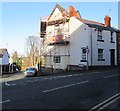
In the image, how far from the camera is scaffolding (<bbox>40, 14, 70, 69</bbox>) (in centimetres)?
4134

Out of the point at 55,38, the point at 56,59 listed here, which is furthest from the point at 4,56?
the point at 55,38

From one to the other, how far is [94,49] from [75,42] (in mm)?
3115

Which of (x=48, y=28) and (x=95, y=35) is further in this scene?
(x=48, y=28)

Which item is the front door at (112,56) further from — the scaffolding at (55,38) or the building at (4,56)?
the building at (4,56)

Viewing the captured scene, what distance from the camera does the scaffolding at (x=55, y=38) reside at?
41.3 m

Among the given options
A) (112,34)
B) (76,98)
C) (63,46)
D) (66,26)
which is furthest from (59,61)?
(76,98)

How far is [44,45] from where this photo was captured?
46625 millimetres

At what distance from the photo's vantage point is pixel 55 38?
4281 centimetres

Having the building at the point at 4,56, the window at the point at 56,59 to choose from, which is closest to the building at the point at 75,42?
the window at the point at 56,59

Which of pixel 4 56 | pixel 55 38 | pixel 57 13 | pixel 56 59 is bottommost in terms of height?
pixel 56 59

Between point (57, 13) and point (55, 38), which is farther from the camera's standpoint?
point (57, 13)

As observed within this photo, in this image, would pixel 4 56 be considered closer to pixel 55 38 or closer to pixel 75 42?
pixel 55 38

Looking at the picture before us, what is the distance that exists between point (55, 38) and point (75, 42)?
431 centimetres

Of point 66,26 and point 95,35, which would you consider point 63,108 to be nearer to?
point 95,35
